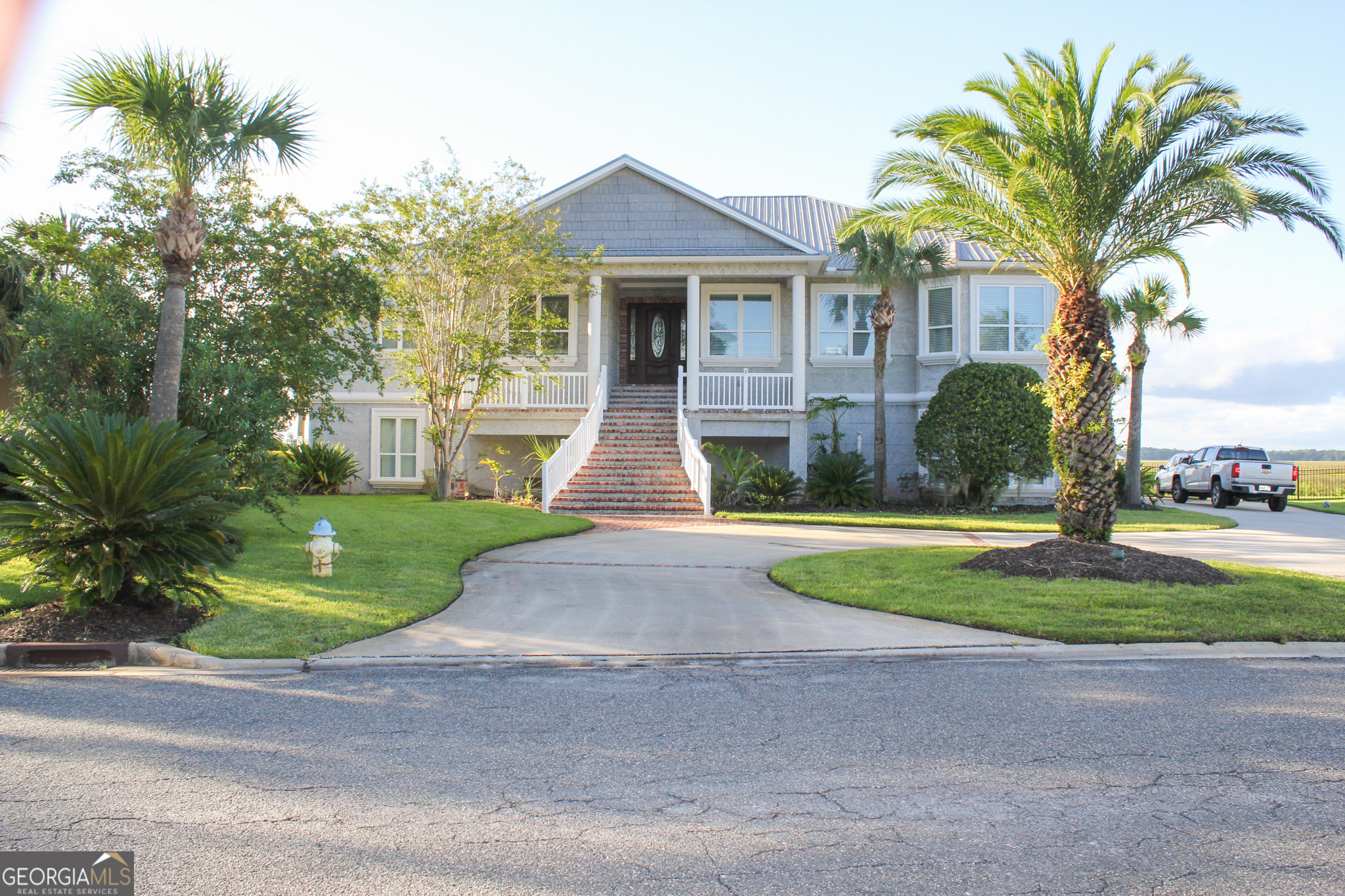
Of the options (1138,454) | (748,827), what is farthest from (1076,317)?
(1138,454)

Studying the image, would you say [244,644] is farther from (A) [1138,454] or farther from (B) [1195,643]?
(A) [1138,454]

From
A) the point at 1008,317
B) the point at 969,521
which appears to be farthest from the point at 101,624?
the point at 1008,317

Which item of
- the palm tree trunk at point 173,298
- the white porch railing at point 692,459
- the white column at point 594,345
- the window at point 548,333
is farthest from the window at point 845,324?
the palm tree trunk at point 173,298

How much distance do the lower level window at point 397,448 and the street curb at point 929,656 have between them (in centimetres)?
1549

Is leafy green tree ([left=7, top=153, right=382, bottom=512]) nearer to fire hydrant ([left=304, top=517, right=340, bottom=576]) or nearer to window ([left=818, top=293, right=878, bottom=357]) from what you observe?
fire hydrant ([left=304, top=517, right=340, bottom=576])

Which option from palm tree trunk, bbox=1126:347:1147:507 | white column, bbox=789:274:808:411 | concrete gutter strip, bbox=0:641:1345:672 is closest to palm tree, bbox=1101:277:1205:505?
palm tree trunk, bbox=1126:347:1147:507

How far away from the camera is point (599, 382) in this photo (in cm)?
1927

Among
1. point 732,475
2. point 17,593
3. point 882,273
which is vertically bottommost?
point 17,593

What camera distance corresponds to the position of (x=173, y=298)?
30.6ft

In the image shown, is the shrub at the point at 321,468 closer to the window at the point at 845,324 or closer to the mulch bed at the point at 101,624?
the window at the point at 845,324

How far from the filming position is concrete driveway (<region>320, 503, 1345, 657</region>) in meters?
6.63

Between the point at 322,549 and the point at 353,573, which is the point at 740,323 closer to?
the point at 353,573

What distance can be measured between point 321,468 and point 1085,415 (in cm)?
1642

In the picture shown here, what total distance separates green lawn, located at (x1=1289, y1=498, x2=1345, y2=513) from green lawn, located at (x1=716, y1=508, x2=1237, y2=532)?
7895 mm
